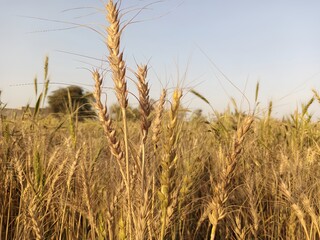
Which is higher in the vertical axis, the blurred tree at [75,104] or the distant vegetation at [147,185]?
the blurred tree at [75,104]

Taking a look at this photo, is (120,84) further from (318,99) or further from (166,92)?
(318,99)

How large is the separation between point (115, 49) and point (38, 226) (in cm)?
96

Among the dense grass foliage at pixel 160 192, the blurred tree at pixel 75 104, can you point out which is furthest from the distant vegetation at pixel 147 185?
the blurred tree at pixel 75 104

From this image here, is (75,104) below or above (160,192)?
above

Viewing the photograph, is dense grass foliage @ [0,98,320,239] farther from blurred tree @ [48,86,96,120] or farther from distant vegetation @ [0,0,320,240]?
blurred tree @ [48,86,96,120]

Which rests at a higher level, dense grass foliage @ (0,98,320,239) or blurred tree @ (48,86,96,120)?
blurred tree @ (48,86,96,120)

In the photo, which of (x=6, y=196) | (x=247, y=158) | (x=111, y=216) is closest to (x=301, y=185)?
(x=247, y=158)

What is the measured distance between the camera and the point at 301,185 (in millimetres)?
1920

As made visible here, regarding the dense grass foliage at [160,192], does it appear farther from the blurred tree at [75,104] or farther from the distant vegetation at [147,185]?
the blurred tree at [75,104]

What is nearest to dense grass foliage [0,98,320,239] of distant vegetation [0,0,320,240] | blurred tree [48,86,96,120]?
distant vegetation [0,0,320,240]

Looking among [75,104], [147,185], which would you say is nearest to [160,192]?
[147,185]

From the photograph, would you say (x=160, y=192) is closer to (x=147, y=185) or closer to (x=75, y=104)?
(x=147, y=185)

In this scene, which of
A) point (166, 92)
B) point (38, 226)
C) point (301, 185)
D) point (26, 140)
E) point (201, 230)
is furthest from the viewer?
point (26, 140)

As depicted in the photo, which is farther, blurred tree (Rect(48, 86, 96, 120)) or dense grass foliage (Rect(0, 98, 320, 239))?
blurred tree (Rect(48, 86, 96, 120))
